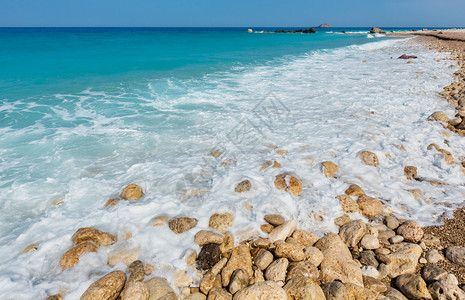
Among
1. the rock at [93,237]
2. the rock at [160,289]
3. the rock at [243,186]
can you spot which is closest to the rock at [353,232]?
the rock at [243,186]

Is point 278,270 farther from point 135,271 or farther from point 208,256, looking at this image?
point 135,271

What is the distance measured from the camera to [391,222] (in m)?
3.44

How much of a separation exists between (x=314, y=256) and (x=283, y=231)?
0.50 metres

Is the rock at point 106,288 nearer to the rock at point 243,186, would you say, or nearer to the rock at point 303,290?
the rock at point 303,290

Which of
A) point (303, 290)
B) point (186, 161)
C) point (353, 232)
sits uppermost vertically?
point (303, 290)

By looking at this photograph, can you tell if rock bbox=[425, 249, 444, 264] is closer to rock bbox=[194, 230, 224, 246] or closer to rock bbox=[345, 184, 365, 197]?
rock bbox=[345, 184, 365, 197]

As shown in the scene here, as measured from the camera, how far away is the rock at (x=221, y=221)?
3.50 metres

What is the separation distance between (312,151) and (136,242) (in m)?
3.71

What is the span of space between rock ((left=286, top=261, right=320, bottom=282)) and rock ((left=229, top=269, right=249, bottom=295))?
0.43 metres

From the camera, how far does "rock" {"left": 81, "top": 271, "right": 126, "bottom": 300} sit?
2.55 metres

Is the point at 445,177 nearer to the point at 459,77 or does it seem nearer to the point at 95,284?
the point at 95,284

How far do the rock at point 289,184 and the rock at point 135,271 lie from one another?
2.29 metres

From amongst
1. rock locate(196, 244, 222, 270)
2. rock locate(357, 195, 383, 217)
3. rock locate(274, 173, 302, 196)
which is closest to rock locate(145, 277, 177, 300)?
rock locate(196, 244, 222, 270)

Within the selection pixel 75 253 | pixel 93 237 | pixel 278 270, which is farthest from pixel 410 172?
pixel 75 253
